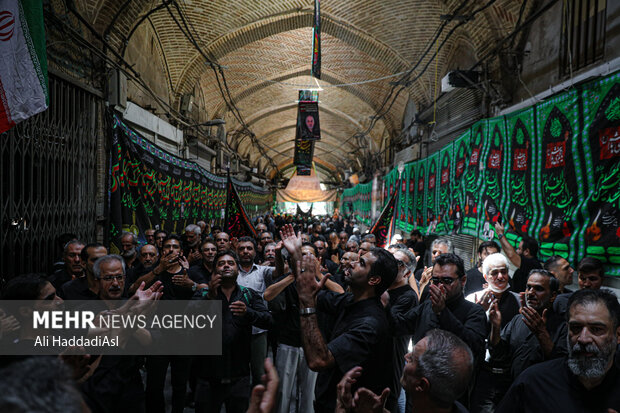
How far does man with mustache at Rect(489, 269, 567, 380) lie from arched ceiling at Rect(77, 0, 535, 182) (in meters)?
4.23

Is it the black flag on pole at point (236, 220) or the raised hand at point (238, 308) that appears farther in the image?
the black flag on pole at point (236, 220)

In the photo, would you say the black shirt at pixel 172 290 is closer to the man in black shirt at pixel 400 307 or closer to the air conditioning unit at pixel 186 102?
the man in black shirt at pixel 400 307

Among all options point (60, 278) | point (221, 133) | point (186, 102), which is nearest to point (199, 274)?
point (60, 278)

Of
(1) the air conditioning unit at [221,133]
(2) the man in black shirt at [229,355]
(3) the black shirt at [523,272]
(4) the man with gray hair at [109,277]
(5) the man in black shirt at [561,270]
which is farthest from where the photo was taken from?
(1) the air conditioning unit at [221,133]

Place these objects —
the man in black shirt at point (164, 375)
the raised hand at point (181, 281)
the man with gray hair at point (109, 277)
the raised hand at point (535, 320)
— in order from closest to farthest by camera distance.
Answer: the raised hand at point (535, 320) → the man with gray hair at point (109, 277) → the man in black shirt at point (164, 375) → the raised hand at point (181, 281)

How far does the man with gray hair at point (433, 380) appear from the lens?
1.48 metres

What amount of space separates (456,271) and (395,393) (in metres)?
0.93

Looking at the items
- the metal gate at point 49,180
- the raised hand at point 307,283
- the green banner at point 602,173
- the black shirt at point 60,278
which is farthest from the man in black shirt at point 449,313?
the metal gate at point 49,180

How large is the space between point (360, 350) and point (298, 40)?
44.1 ft

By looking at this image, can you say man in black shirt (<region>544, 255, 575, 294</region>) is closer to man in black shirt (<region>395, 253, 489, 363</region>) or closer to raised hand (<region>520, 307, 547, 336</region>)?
man in black shirt (<region>395, 253, 489, 363</region>)

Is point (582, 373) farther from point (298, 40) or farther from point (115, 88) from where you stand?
point (298, 40)

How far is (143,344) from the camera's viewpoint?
2.53 metres

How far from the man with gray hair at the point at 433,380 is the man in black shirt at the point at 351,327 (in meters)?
0.37

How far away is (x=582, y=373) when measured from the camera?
5.35 ft
